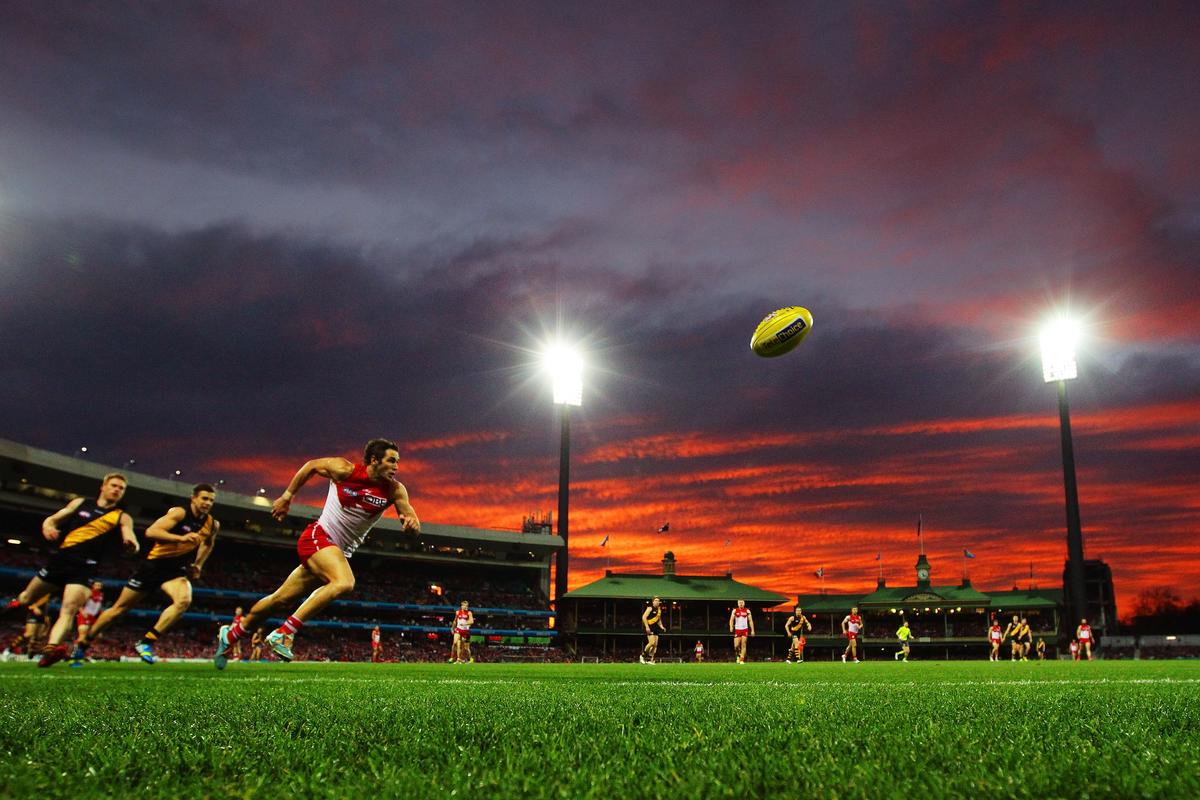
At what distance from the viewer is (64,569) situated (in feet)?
35.6

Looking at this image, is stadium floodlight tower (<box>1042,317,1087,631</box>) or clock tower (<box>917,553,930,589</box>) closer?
stadium floodlight tower (<box>1042,317,1087,631</box>)

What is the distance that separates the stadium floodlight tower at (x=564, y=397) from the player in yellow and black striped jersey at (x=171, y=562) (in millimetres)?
50744

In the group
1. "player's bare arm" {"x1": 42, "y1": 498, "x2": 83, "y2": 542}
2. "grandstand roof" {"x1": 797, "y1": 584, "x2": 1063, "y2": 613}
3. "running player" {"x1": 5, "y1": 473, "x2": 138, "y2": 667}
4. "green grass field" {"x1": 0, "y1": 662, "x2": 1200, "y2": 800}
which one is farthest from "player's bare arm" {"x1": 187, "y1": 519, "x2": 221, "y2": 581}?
"grandstand roof" {"x1": 797, "y1": 584, "x2": 1063, "y2": 613}

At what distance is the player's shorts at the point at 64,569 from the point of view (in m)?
10.8

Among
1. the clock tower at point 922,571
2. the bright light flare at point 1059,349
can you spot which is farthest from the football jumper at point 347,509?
the clock tower at point 922,571

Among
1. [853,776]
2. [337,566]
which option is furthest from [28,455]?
[853,776]

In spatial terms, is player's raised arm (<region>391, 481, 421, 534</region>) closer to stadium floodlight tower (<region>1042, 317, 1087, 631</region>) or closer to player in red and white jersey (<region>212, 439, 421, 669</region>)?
player in red and white jersey (<region>212, 439, 421, 669</region>)

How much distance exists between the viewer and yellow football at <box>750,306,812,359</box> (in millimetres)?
18469

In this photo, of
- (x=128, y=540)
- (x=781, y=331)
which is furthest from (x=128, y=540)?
(x=781, y=331)

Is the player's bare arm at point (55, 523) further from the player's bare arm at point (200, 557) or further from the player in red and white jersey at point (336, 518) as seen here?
the player in red and white jersey at point (336, 518)

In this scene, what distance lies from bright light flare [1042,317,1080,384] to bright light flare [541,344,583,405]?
33984 millimetres

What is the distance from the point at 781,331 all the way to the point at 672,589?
64.1 meters

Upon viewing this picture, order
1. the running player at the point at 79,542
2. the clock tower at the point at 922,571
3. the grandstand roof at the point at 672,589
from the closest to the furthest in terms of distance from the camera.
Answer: the running player at the point at 79,542, the grandstand roof at the point at 672,589, the clock tower at the point at 922,571

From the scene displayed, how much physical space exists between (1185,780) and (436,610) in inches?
2786
